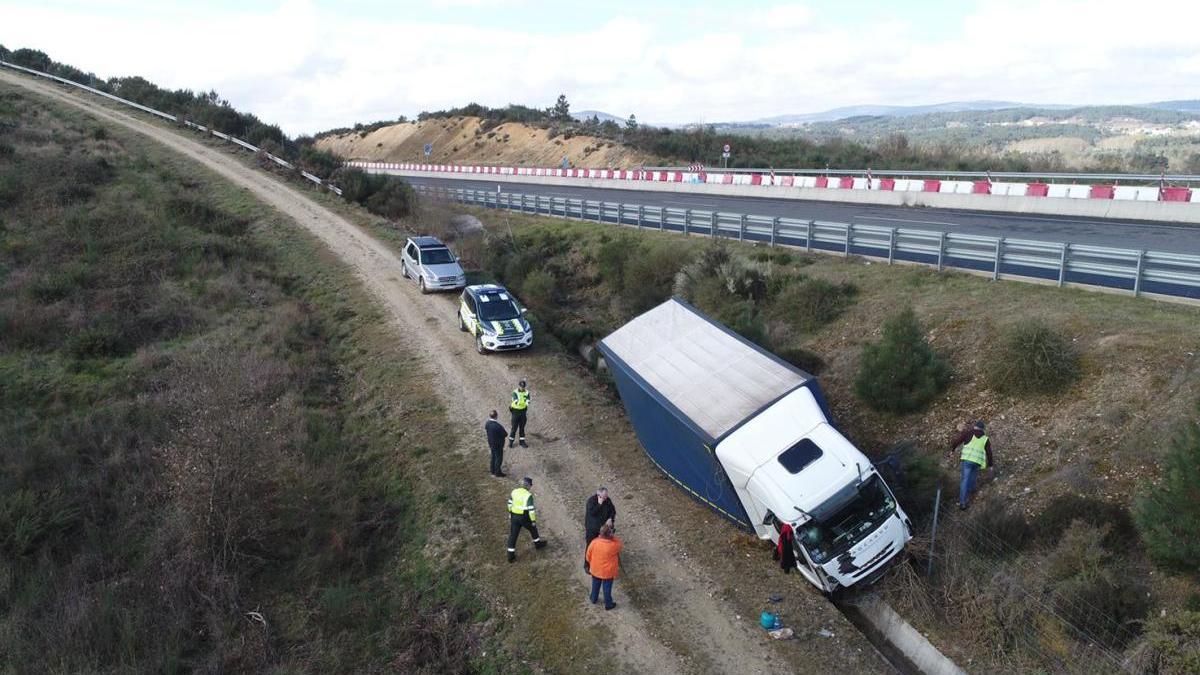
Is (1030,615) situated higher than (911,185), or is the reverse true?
(911,185)

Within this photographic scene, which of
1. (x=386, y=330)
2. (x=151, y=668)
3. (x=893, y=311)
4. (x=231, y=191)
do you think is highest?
(x=231, y=191)

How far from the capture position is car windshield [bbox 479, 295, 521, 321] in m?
21.8

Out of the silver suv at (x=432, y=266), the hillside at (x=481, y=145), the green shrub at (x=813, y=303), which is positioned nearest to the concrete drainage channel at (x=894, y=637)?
the green shrub at (x=813, y=303)

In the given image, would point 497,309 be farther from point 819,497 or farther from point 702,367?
point 819,497

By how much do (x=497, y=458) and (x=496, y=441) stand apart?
460mm

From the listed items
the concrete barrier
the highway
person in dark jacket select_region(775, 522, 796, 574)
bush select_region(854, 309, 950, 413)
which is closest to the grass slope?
person in dark jacket select_region(775, 522, 796, 574)

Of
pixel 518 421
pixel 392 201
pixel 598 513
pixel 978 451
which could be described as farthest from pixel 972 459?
pixel 392 201

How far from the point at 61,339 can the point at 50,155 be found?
21.7m

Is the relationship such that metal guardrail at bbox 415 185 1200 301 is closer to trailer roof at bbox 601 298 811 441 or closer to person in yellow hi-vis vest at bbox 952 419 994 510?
person in yellow hi-vis vest at bbox 952 419 994 510

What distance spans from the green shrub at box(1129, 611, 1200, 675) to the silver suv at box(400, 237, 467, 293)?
75.3ft

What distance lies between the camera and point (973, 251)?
19297 millimetres

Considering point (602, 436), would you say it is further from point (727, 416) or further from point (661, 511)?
point (727, 416)

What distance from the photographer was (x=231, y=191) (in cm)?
4025

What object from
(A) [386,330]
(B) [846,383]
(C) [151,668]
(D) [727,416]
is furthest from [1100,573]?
(A) [386,330]
